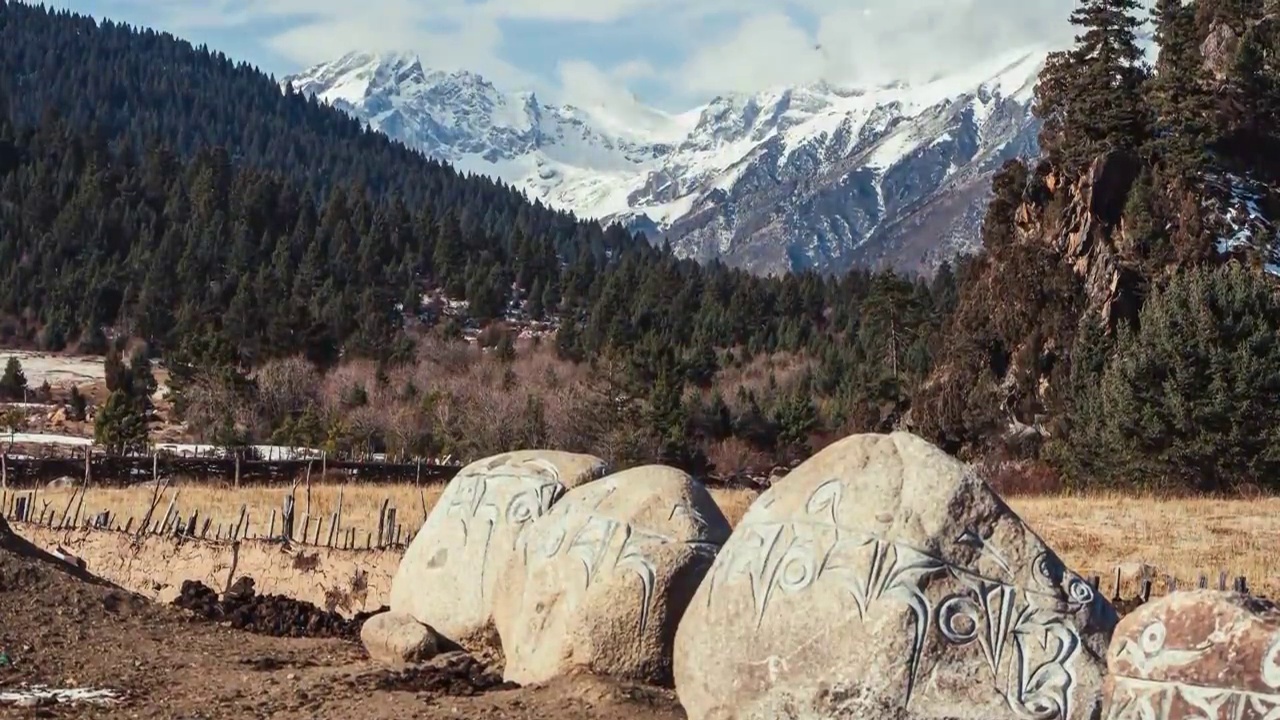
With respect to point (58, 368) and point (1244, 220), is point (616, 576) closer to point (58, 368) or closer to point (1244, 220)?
point (1244, 220)

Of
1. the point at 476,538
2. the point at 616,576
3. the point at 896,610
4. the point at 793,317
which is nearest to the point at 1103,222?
the point at 476,538

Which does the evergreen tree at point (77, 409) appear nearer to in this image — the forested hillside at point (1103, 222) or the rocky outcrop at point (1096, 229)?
the forested hillside at point (1103, 222)

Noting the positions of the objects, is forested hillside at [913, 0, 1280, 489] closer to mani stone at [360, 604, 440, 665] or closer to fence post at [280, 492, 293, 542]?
fence post at [280, 492, 293, 542]

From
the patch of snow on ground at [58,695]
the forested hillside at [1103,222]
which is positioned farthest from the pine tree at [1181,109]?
the patch of snow on ground at [58,695]

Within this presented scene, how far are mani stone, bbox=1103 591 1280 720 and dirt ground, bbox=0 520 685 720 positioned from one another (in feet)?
12.1

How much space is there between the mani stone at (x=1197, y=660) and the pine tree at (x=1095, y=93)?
46.8m

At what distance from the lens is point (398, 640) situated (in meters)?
12.3

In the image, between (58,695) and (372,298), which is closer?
(58,695)

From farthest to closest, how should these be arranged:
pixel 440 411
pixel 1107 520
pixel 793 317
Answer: pixel 793 317, pixel 440 411, pixel 1107 520

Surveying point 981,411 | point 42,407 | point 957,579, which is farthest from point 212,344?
point 957,579

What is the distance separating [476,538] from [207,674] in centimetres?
256

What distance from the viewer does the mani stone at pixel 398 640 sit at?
39.8 feet

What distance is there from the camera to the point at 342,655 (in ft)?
42.1

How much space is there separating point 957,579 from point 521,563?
4826mm
